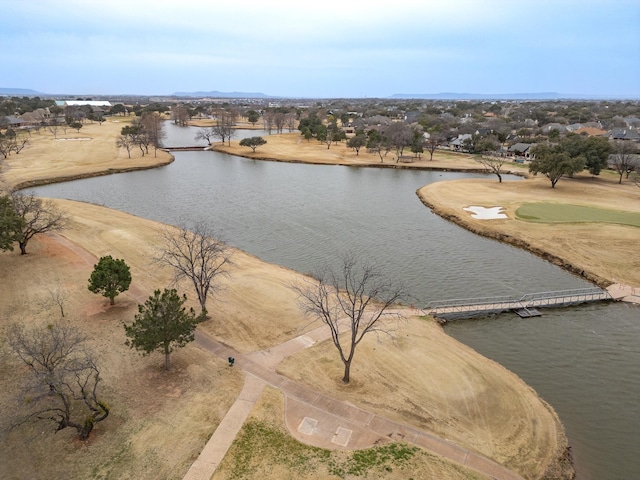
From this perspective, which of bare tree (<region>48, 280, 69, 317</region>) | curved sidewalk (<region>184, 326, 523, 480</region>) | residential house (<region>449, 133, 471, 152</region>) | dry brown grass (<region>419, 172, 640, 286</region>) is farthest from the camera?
residential house (<region>449, 133, 471, 152</region>)

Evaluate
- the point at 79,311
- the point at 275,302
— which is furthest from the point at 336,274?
the point at 79,311

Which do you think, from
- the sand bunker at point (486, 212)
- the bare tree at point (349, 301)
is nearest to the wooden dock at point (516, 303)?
the bare tree at point (349, 301)

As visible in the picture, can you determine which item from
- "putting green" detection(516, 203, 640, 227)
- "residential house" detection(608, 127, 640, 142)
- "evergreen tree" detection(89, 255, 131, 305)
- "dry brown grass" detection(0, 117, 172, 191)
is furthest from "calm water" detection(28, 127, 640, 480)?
"residential house" detection(608, 127, 640, 142)

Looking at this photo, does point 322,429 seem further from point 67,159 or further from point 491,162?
point 67,159

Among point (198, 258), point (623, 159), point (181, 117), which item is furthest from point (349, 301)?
point (181, 117)

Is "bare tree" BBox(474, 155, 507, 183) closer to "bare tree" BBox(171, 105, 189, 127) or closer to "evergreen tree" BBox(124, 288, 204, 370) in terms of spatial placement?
"evergreen tree" BBox(124, 288, 204, 370)

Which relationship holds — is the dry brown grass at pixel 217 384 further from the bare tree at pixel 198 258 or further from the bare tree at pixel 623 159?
the bare tree at pixel 623 159
